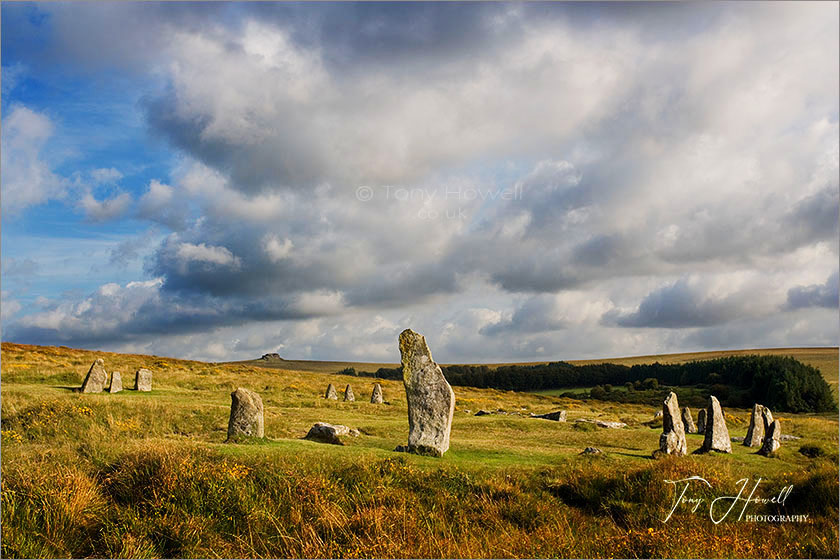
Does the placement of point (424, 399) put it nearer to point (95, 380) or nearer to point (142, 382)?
point (95, 380)

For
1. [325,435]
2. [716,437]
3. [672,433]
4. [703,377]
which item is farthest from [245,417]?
[703,377]

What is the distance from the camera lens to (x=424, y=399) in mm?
18469

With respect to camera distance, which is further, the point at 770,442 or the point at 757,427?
the point at 757,427

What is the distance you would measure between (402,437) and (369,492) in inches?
447

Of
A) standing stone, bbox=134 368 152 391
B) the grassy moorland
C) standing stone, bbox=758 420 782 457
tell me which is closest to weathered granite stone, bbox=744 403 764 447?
standing stone, bbox=758 420 782 457

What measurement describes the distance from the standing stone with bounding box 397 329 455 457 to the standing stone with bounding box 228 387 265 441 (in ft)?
15.7

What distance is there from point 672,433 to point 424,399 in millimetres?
9979

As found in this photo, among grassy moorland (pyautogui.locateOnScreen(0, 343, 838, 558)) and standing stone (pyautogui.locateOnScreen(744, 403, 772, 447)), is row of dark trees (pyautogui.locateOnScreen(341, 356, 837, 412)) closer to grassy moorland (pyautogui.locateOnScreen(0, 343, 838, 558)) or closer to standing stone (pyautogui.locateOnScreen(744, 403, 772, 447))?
standing stone (pyautogui.locateOnScreen(744, 403, 772, 447))

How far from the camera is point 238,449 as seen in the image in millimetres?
15625

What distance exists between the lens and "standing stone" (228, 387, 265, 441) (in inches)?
752

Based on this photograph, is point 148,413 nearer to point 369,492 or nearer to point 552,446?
point 369,492

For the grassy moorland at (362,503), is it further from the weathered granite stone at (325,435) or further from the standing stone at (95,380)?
the standing stone at (95,380)

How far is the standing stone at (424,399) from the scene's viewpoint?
18.0m

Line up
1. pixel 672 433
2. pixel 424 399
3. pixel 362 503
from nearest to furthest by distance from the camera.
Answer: pixel 362 503, pixel 424 399, pixel 672 433
